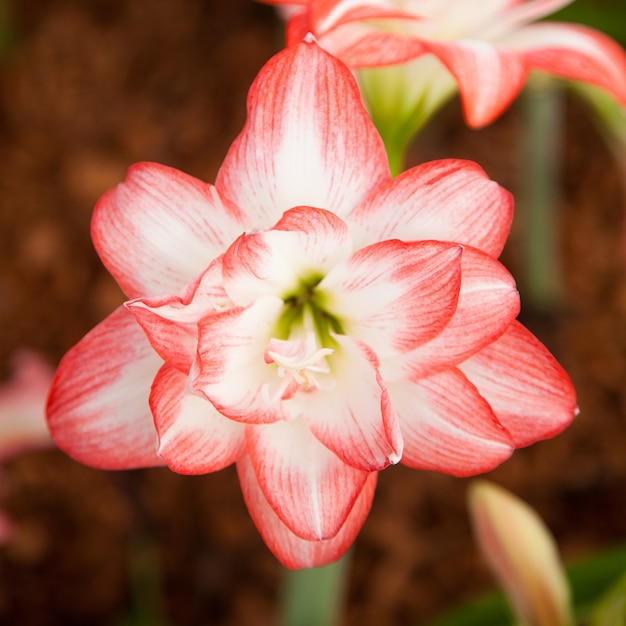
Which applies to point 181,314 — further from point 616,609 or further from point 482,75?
point 616,609

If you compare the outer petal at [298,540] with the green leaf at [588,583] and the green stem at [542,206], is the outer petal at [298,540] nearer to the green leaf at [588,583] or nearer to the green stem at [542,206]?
the green leaf at [588,583]

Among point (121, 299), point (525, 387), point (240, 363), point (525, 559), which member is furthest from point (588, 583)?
point (121, 299)

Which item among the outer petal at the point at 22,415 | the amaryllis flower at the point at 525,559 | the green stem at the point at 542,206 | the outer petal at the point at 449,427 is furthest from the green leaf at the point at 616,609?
the green stem at the point at 542,206

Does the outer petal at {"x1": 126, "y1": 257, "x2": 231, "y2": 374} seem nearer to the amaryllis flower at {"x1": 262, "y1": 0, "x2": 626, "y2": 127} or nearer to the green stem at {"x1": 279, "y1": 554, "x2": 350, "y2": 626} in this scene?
the amaryllis flower at {"x1": 262, "y1": 0, "x2": 626, "y2": 127}

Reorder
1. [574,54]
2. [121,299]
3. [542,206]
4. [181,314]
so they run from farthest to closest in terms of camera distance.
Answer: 1. [121,299]
2. [542,206]
3. [574,54]
4. [181,314]

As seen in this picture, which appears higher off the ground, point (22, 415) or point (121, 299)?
point (22, 415)

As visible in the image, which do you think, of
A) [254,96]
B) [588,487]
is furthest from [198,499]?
[254,96]

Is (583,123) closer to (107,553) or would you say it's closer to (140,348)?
(107,553)

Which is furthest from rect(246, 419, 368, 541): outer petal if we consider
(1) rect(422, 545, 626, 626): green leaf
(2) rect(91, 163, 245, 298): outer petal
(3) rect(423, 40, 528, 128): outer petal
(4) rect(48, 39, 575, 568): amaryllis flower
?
(1) rect(422, 545, 626, 626): green leaf

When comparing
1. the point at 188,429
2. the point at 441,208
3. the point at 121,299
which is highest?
the point at 441,208
